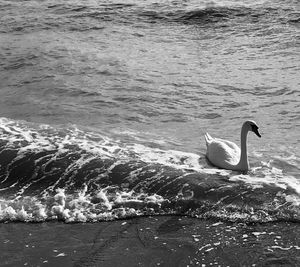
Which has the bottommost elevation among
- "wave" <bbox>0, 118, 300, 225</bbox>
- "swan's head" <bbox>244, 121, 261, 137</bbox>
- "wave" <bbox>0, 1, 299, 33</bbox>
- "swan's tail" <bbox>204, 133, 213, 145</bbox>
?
"wave" <bbox>0, 118, 300, 225</bbox>

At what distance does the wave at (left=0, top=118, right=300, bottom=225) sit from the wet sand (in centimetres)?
27

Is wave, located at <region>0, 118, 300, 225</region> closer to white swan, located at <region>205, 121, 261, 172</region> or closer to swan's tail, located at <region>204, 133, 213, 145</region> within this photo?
white swan, located at <region>205, 121, 261, 172</region>

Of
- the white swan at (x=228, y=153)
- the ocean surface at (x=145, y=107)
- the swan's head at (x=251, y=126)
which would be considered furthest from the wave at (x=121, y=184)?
the swan's head at (x=251, y=126)

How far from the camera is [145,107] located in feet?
47.5

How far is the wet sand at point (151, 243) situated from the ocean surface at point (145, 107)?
27cm

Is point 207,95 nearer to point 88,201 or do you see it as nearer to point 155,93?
point 155,93

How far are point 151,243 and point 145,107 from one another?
6202 millimetres

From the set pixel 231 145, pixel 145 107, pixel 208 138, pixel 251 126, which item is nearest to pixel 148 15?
pixel 145 107

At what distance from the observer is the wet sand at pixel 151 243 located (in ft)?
26.7

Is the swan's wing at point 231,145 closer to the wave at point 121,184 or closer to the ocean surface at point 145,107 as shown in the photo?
the ocean surface at point 145,107

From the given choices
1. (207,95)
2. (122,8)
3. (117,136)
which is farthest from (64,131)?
(122,8)

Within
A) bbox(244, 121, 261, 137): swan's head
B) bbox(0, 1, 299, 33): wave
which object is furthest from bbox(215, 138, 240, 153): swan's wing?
bbox(0, 1, 299, 33): wave

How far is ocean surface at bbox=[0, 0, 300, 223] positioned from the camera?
10000 mm

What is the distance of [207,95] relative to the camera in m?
15.0
